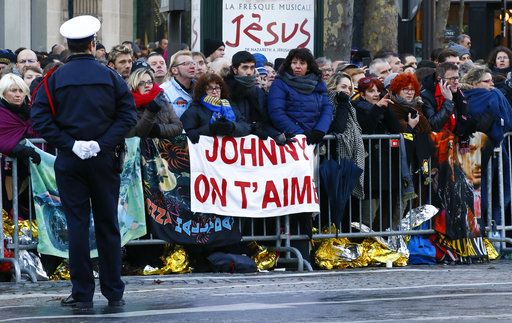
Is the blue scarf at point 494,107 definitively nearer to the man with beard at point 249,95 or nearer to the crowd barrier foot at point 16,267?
the man with beard at point 249,95

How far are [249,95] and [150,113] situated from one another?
4.35 feet

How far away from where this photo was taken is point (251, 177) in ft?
40.7

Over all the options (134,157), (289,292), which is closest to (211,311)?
(289,292)

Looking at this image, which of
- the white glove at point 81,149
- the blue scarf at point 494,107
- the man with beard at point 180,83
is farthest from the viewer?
the blue scarf at point 494,107

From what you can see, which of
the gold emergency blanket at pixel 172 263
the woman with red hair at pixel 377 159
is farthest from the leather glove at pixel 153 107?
the woman with red hair at pixel 377 159

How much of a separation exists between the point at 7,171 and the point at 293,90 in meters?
2.95

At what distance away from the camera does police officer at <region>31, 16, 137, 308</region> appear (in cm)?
925

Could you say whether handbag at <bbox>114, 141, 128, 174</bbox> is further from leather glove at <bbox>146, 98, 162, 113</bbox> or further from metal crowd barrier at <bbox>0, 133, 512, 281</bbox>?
metal crowd barrier at <bbox>0, 133, 512, 281</bbox>

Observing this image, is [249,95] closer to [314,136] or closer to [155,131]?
[314,136]

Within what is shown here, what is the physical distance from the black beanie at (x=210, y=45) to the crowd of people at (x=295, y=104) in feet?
2.82

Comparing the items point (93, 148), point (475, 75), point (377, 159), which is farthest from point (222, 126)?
point (475, 75)

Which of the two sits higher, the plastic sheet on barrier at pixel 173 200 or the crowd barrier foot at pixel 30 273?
the plastic sheet on barrier at pixel 173 200

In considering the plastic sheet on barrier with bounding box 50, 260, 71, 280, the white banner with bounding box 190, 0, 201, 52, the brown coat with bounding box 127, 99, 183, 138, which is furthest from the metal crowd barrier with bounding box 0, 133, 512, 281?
the white banner with bounding box 190, 0, 201, 52

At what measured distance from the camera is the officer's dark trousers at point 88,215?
9266 mm
